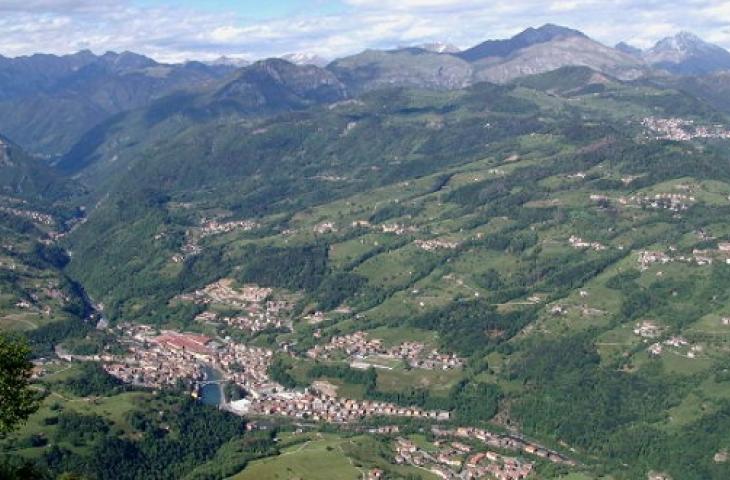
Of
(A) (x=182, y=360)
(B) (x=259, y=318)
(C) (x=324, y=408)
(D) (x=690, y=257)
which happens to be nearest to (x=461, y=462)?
(C) (x=324, y=408)

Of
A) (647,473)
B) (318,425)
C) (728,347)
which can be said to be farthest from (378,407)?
(728,347)

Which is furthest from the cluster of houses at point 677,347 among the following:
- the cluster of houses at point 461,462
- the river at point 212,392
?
the river at point 212,392

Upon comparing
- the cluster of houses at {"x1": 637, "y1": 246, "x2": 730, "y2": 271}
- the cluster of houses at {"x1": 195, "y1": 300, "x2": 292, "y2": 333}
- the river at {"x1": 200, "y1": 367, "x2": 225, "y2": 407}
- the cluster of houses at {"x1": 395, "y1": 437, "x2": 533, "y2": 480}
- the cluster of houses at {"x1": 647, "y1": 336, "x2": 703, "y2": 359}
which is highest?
the cluster of houses at {"x1": 637, "y1": 246, "x2": 730, "y2": 271}

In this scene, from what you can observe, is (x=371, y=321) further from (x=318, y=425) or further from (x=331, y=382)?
(x=318, y=425)

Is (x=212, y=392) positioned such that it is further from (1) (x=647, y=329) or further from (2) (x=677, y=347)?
(2) (x=677, y=347)

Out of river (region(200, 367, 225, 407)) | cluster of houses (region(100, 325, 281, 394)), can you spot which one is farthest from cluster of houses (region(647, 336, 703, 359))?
river (region(200, 367, 225, 407))

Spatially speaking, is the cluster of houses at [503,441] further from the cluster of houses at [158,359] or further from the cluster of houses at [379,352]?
the cluster of houses at [158,359]

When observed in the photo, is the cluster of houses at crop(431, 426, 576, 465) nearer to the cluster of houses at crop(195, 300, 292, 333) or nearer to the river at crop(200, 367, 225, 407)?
the river at crop(200, 367, 225, 407)

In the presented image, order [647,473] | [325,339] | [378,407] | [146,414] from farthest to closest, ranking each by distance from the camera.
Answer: [325,339] → [378,407] → [146,414] → [647,473]
